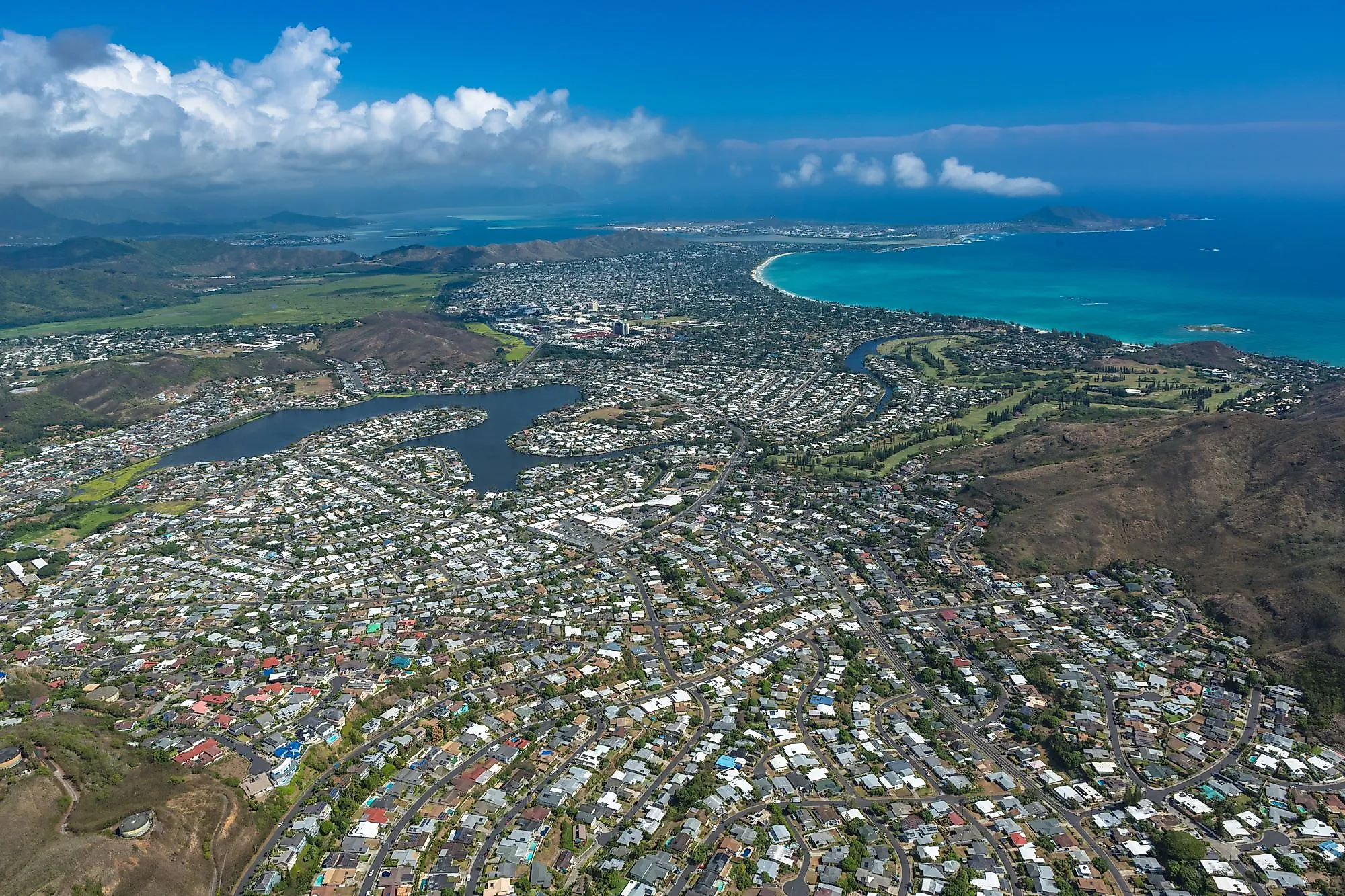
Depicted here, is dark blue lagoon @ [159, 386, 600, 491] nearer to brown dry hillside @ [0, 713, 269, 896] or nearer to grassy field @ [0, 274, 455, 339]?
brown dry hillside @ [0, 713, 269, 896]

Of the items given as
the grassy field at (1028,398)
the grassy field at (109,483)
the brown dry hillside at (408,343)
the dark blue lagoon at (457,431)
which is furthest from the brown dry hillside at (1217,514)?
the brown dry hillside at (408,343)

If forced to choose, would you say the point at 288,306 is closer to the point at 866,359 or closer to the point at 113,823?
the point at 866,359

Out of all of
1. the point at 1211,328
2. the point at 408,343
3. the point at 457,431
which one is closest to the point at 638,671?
the point at 457,431

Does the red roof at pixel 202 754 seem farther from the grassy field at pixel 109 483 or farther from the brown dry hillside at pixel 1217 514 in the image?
the brown dry hillside at pixel 1217 514

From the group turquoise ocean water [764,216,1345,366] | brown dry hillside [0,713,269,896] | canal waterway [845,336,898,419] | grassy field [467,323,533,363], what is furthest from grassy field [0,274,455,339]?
brown dry hillside [0,713,269,896]

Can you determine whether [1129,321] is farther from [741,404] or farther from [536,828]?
[536,828]

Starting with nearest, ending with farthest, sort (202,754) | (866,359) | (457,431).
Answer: (202,754) → (457,431) → (866,359)

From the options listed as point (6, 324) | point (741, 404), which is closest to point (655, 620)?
point (741, 404)
